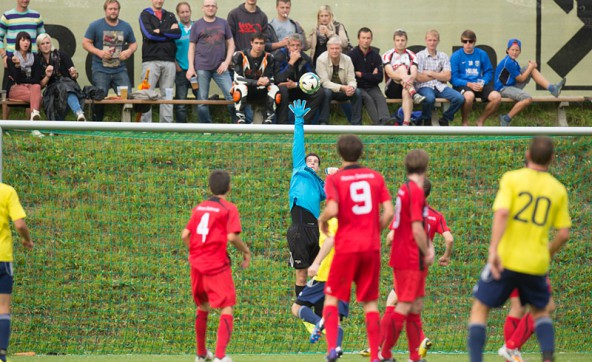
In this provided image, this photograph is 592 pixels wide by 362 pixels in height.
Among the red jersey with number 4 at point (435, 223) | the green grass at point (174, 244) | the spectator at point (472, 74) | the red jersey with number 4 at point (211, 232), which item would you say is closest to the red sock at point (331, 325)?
the red jersey with number 4 at point (211, 232)

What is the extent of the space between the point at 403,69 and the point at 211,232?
790 centimetres

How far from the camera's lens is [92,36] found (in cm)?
1543

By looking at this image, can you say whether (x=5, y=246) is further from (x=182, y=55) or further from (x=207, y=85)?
(x=182, y=55)

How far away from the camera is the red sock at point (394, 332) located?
26.2ft

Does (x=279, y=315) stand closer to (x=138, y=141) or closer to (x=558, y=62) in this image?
(x=138, y=141)

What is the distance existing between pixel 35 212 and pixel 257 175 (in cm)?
272

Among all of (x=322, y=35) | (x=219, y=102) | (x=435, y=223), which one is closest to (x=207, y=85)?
(x=219, y=102)

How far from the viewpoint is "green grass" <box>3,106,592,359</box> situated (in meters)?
11.3

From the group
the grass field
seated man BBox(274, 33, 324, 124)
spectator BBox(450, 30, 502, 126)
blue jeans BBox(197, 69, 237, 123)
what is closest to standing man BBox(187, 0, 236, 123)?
blue jeans BBox(197, 69, 237, 123)

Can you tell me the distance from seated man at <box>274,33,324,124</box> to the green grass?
2.18m

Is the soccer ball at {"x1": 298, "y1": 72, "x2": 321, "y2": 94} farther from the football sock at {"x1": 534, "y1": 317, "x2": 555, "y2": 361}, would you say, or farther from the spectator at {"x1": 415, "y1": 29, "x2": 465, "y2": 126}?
the football sock at {"x1": 534, "y1": 317, "x2": 555, "y2": 361}

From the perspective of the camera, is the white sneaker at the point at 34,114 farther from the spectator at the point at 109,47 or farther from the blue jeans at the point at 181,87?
the blue jeans at the point at 181,87

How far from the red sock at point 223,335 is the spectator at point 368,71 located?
24.4ft

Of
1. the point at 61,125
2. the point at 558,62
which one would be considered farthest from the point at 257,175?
the point at 558,62
